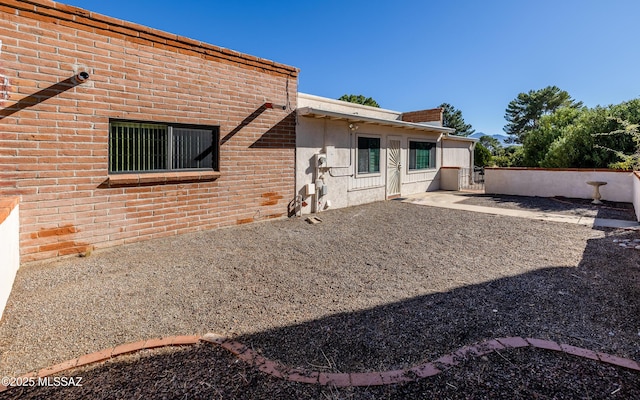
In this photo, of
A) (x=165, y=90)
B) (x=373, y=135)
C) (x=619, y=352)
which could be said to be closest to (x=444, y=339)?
(x=619, y=352)

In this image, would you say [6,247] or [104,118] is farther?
[104,118]

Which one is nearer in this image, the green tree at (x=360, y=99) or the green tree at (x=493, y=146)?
the green tree at (x=493, y=146)

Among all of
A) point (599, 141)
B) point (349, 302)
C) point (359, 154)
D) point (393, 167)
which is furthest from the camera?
point (599, 141)

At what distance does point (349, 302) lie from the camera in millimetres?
3451

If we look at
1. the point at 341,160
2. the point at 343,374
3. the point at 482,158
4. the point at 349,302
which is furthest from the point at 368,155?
the point at 482,158

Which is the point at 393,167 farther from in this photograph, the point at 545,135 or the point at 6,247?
the point at 545,135

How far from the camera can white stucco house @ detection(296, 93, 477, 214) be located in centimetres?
862

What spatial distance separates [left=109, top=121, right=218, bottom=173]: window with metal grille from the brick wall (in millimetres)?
11940

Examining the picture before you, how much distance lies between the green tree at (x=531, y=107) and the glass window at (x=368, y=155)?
128 ft

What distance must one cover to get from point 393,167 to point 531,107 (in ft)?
145

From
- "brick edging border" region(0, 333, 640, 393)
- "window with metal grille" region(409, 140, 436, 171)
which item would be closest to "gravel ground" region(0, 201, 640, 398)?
"brick edging border" region(0, 333, 640, 393)

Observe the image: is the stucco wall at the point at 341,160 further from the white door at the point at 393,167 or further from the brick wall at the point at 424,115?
the brick wall at the point at 424,115

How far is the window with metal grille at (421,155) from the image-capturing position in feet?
42.5

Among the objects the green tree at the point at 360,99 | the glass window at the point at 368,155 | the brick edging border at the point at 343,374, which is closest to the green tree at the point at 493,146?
the green tree at the point at 360,99
